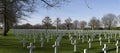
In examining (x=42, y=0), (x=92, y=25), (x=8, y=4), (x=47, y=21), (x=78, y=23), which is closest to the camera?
(x=42, y=0)

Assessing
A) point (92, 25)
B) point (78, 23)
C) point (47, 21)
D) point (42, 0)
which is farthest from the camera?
point (78, 23)

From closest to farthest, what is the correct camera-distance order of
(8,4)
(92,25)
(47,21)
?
(8,4)
(47,21)
(92,25)

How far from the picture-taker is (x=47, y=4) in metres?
12.2

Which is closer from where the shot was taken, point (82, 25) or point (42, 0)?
point (42, 0)

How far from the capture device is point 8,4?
15219mm

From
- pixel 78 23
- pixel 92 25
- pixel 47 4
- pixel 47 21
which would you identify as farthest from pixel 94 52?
pixel 78 23

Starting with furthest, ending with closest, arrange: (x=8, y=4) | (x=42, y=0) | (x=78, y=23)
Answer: (x=78, y=23) → (x=8, y=4) → (x=42, y=0)

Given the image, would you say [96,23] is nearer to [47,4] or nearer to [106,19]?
[106,19]

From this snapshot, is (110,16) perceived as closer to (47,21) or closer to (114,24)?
(114,24)

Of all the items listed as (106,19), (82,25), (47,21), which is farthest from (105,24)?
(47,21)

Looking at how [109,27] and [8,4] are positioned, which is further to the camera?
[109,27]

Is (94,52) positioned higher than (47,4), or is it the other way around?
(47,4)

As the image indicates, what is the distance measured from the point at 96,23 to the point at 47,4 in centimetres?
8614

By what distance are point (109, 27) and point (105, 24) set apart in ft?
10.6
